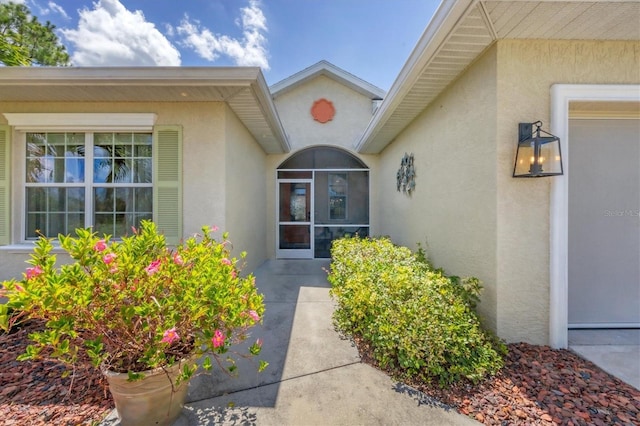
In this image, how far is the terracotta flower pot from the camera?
1765mm

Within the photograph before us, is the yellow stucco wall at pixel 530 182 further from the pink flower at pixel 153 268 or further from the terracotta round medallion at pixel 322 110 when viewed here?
the terracotta round medallion at pixel 322 110

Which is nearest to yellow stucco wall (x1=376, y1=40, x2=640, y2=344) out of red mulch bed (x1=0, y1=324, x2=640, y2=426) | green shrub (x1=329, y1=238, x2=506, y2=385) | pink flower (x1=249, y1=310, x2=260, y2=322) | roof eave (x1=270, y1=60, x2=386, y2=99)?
green shrub (x1=329, y1=238, x2=506, y2=385)

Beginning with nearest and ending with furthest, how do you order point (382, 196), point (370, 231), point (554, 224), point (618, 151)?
point (554, 224)
point (618, 151)
point (382, 196)
point (370, 231)

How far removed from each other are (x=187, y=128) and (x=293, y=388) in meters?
4.01

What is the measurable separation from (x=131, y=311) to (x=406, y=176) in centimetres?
507

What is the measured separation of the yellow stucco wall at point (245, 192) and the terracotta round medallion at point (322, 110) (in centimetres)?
210

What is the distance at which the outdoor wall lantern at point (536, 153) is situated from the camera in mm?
2566

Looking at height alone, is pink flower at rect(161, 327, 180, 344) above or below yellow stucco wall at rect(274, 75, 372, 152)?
below

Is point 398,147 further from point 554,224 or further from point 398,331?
point 398,331

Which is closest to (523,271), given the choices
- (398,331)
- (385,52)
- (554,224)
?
(554,224)

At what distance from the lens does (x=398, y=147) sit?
244 inches

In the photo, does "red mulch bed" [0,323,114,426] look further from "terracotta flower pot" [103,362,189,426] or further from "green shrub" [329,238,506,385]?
"green shrub" [329,238,506,385]

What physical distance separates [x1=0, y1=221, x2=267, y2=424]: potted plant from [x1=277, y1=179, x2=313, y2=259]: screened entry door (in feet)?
20.1

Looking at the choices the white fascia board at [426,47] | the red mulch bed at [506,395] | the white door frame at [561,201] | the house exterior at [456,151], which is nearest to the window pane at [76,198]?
the house exterior at [456,151]
